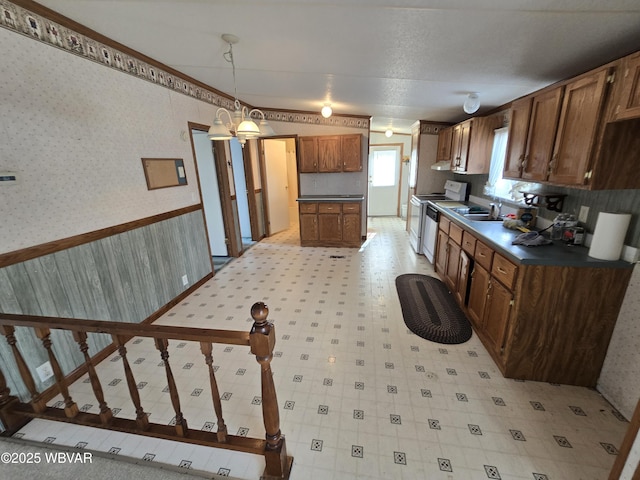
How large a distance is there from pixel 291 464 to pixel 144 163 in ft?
9.31

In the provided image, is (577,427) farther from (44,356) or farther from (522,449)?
(44,356)

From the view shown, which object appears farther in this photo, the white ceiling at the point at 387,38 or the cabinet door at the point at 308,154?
the cabinet door at the point at 308,154

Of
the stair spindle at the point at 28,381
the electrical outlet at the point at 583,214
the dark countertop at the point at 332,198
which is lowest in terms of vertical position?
the stair spindle at the point at 28,381

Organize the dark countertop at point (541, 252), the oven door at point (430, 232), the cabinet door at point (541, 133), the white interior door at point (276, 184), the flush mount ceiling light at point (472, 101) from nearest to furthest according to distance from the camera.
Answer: the dark countertop at point (541, 252) → the cabinet door at point (541, 133) → the flush mount ceiling light at point (472, 101) → the oven door at point (430, 232) → the white interior door at point (276, 184)

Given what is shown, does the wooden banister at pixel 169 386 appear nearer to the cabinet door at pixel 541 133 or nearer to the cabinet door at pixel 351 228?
the cabinet door at pixel 541 133

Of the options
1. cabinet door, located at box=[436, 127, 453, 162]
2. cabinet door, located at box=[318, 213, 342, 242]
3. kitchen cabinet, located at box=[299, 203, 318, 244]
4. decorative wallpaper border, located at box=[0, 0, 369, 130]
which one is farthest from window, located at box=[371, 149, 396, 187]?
decorative wallpaper border, located at box=[0, 0, 369, 130]

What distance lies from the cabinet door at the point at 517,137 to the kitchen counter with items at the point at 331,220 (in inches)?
106

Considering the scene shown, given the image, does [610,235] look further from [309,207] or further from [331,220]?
[309,207]

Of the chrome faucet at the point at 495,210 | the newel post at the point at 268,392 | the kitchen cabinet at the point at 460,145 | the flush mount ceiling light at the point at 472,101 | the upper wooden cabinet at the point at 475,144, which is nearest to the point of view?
the newel post at the point at 268,392

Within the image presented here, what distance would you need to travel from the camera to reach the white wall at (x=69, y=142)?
172 centimetres

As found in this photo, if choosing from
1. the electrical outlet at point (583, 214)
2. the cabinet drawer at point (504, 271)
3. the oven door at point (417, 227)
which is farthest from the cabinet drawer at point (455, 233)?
the oven door at point (417, 227)

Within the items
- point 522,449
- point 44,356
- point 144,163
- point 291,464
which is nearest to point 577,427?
point 522,449

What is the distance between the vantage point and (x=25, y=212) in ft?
5.85

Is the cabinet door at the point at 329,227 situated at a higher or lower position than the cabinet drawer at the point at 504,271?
lower
